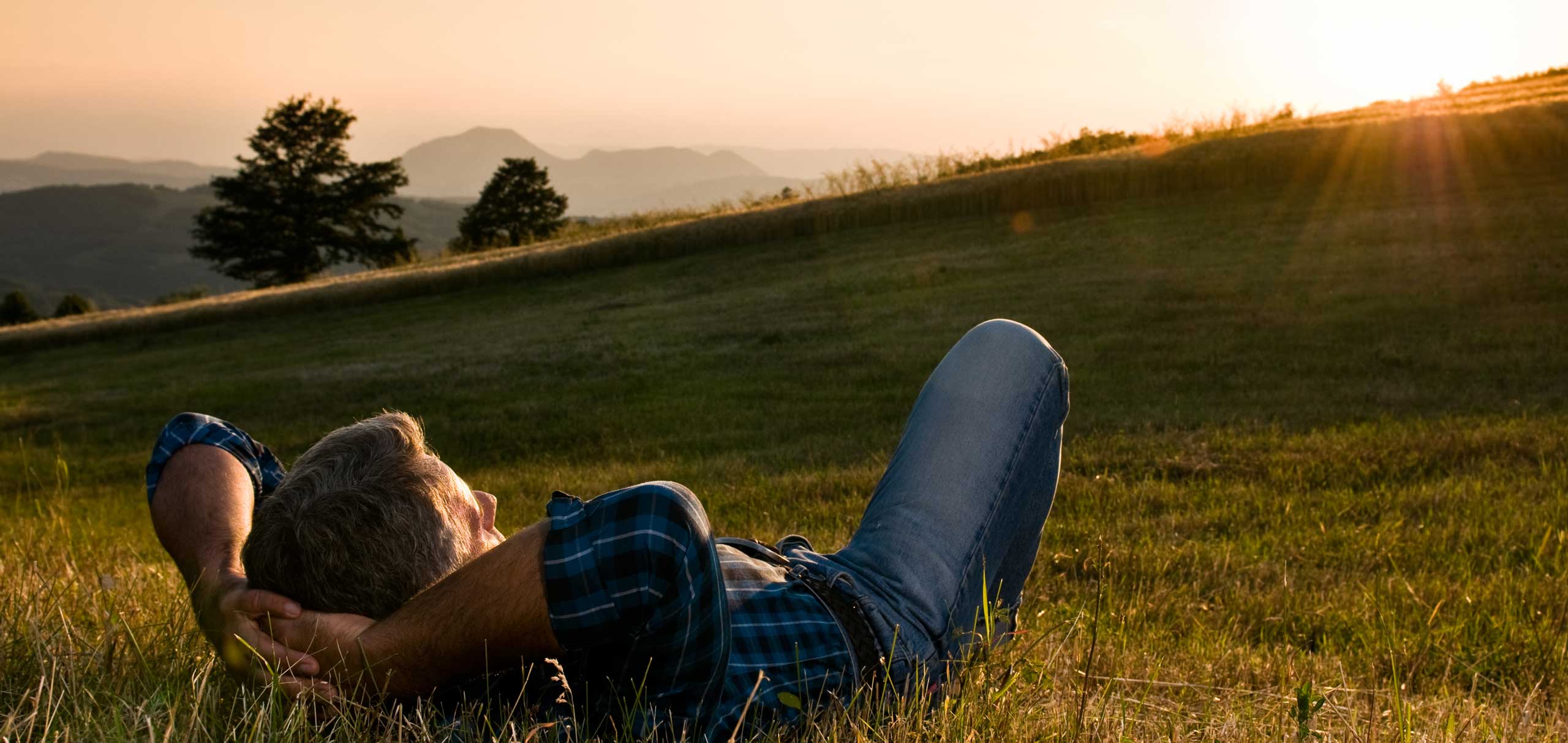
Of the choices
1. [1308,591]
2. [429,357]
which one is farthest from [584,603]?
[429,357]

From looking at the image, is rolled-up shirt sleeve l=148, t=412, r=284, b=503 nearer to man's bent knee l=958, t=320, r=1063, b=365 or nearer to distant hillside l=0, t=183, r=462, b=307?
man's bent knee l=958, t=320, r=1063, b=365

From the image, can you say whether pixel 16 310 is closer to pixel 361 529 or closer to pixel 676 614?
pixel 361 529

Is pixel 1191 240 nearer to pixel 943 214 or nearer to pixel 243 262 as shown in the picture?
pixel 943 214

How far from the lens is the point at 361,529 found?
5.33 ft

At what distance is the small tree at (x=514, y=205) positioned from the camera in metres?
45.3

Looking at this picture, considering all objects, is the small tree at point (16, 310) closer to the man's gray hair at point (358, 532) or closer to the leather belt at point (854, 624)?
the man's gray hair at point (358, 532)

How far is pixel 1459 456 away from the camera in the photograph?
5.20 m

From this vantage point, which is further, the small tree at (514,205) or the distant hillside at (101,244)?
the distant hillside at (101,244)

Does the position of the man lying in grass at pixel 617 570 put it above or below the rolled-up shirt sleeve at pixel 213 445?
below

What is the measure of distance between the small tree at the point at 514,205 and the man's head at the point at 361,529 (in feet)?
146

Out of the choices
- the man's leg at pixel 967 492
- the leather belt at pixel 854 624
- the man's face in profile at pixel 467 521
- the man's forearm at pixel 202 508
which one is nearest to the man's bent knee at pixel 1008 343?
the man's leg at pixel 967 492

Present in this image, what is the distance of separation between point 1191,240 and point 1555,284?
13.1 ft

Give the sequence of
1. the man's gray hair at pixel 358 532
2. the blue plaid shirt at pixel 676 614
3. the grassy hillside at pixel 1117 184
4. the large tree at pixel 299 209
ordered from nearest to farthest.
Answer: the blue plaid shirt at pixel 676 614, the man's gray hair at pixel 358 532, the grassy hillside at pixel 1117 184, the large tree at pixel 299 209

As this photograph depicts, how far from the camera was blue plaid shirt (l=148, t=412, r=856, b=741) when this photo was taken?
4.78 feet
